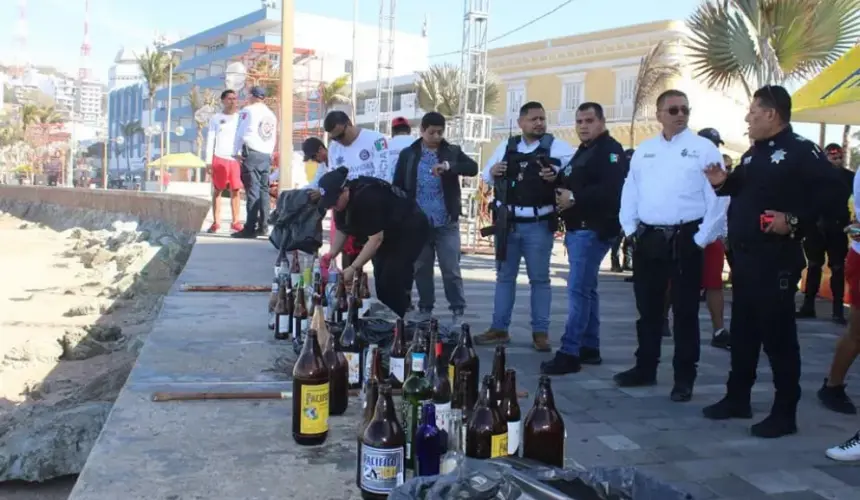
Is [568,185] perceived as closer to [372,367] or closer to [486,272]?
[372,367]

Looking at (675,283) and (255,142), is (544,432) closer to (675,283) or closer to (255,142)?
(675,283)

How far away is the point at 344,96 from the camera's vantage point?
51062 mm

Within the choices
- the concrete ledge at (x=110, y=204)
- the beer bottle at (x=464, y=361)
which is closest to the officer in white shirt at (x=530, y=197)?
the beer bottle at (x=464, y=361)

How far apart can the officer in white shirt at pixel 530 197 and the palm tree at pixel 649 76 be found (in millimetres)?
13091

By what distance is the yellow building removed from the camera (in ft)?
104

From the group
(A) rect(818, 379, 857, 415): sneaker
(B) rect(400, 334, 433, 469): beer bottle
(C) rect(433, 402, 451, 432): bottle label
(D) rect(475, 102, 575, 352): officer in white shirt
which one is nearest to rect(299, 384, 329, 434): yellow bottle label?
(B) rect(400, 334, 433, 469): beer bottle

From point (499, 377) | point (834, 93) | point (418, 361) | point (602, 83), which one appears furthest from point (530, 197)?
point (602, 83)

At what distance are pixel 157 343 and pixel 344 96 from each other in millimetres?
47209

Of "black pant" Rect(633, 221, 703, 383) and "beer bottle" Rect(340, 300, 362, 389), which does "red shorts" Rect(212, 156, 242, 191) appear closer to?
"black pant" Rect(633, 221, 703, 383)

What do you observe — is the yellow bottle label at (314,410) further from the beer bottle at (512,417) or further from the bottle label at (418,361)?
the beer bottle at (512,417)

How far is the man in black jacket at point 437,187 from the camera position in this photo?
251 inches

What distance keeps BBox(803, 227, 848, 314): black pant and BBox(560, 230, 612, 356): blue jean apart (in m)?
3.59

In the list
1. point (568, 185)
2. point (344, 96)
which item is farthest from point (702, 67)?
point (344, 96)

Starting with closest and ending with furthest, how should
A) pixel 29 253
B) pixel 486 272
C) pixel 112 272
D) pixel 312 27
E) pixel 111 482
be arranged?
→ 1. pixel 111 482
2. pixel 486 272
3. pixel 112 272
4. pixel 29 253
5. pixel 312 27
